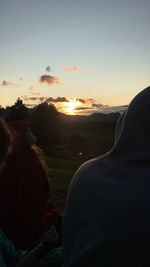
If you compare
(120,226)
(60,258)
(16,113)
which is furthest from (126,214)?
(16,113)

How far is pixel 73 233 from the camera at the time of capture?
1822 mm

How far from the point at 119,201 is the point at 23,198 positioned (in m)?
3.06

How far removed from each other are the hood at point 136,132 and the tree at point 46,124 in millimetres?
58444

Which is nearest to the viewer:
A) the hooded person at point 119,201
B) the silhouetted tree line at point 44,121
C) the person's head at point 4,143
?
the hooded person at point 119,201

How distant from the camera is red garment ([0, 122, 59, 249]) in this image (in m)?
4.48

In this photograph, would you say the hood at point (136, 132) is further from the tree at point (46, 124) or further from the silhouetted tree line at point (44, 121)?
the tree at point (46, 124)

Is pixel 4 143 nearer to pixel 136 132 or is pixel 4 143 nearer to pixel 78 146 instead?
pixel 136 132

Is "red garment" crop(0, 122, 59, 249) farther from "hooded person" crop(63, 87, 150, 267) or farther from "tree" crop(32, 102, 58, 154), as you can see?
"tree" crop(32, 102, 58, 154)

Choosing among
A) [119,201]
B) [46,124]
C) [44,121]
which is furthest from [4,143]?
[44,121]

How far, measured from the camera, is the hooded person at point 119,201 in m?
1.51

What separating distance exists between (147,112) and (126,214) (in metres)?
0.36

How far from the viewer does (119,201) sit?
1.58 meters

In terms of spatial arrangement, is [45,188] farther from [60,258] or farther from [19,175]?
[60,258]

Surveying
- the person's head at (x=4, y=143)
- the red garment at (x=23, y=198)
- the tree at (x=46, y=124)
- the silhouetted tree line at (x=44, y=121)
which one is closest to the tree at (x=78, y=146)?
the silhouetted tree line at (x=44, y=121)
